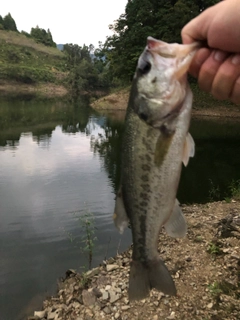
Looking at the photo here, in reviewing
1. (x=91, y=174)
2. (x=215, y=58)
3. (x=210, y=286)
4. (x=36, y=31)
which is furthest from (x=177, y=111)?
(x=36, y=31)

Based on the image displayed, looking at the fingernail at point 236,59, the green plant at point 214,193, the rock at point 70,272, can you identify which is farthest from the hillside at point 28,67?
the fingernail at point 236,59

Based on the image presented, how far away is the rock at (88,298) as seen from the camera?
625cm

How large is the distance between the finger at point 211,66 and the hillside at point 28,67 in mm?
76597

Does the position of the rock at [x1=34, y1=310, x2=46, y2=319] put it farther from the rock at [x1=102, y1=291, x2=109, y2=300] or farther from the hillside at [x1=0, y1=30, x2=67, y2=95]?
the hillside at [x1=0, y1=30, x2=67, y2=95]

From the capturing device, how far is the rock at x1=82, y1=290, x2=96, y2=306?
6.25m

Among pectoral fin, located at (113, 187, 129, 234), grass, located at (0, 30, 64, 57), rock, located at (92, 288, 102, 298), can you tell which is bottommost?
rock, located at (92, 288, 102, 298)

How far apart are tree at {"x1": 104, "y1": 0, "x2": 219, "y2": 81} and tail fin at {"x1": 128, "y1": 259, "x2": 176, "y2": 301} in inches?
1351

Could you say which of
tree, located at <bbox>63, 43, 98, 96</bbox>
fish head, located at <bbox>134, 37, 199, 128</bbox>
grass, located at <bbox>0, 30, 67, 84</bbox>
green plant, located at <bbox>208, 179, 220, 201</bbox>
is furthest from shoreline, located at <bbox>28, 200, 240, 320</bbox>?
grass, located at <bbox>0, 30, 67, 84</bbox>

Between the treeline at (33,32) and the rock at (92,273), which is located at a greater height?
the treeline at (33,32)

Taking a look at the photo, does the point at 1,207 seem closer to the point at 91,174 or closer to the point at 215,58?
the point at 91,174

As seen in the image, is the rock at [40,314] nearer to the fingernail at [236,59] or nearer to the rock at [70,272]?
the rock at [70,272]

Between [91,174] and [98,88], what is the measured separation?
6201 cm

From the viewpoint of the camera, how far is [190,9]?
3659 cm

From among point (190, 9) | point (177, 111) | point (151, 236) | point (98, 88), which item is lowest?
point (98, 88)
